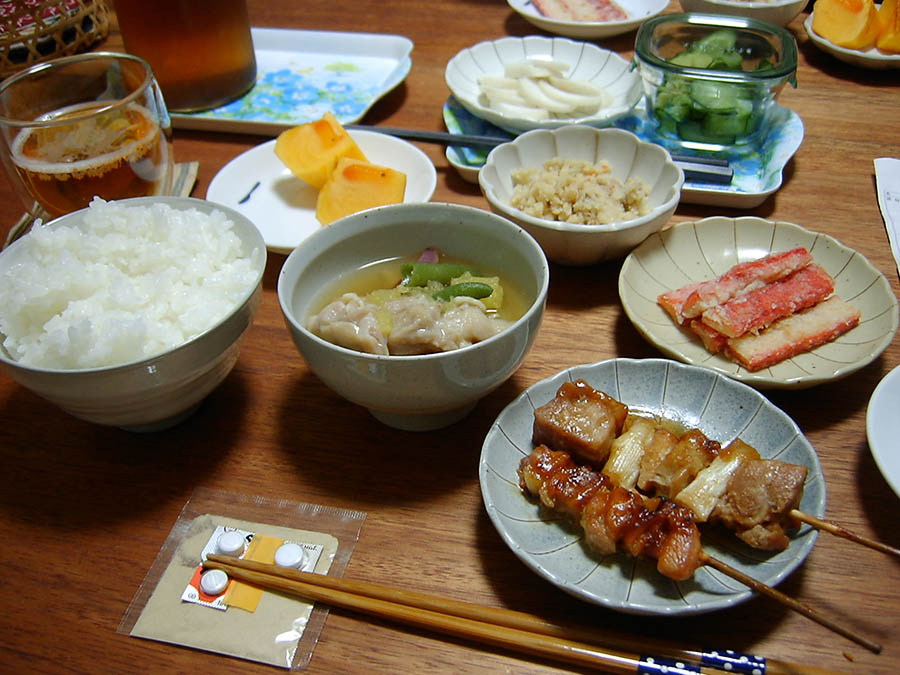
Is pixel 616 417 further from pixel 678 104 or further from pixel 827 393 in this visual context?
pixel 678 104

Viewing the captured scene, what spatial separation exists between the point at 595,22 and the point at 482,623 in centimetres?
250

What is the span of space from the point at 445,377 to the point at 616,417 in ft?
1.04

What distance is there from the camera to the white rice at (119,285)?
1117mm

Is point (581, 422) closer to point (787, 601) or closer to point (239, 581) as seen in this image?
point (787, 601)

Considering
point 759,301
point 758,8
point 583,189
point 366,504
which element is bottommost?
point 366,504

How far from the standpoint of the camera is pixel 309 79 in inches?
102

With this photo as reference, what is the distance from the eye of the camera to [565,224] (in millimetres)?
1568

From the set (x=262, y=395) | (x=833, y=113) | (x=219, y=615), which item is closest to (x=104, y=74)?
(x=262, y=395)

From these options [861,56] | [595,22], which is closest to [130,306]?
[595,22]

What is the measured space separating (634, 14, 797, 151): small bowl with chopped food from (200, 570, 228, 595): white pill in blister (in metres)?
1.80

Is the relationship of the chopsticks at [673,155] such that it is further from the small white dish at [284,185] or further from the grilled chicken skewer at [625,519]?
the grilled chicken skewer at [625,519]

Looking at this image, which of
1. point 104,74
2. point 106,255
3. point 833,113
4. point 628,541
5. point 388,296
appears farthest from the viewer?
point 833,113

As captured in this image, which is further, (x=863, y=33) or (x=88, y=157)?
(x=863, y=33)

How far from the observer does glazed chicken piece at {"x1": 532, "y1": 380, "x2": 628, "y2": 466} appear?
1150 millimetres
